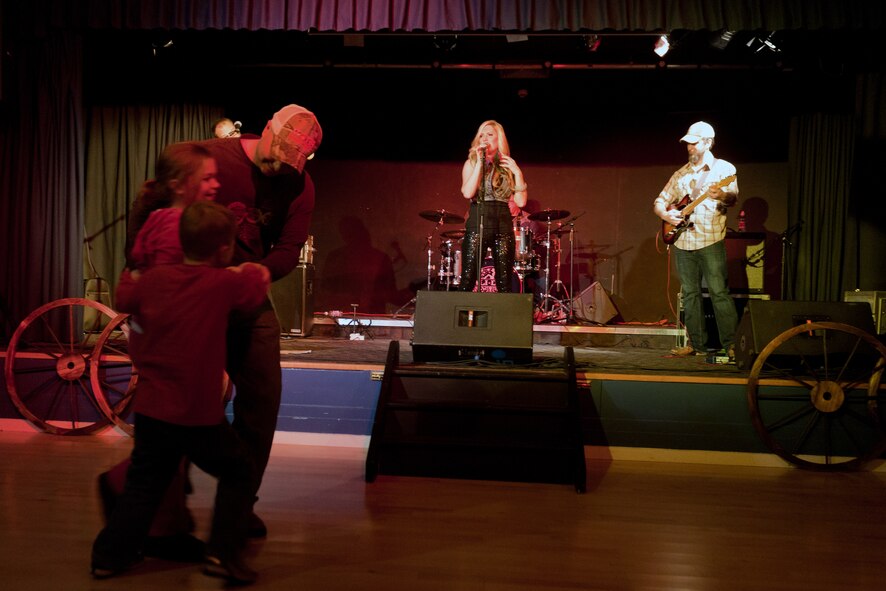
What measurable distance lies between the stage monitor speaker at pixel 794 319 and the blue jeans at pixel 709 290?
2.75 ft

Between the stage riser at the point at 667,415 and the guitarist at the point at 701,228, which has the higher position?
the guitarist at the point at 701,228

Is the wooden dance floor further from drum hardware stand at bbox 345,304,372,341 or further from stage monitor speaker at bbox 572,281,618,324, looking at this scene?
stage monitor speaker at bbox 572,281,618,324

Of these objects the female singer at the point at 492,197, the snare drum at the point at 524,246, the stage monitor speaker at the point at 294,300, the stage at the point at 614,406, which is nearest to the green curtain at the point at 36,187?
the stage at the point at 614,406

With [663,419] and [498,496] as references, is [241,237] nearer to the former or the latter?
[498,496]

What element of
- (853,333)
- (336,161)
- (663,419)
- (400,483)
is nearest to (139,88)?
(336,161)

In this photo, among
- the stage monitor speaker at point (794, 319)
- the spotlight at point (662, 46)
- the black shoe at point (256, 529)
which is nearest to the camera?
Result: the black shoe at point (256, 529)

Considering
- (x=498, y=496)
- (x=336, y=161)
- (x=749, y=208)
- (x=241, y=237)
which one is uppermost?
(x=336, y=161)

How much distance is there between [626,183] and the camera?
9.17m

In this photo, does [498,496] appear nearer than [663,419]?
Yes

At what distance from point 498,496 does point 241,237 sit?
1.90 m

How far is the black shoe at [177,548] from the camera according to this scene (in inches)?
105

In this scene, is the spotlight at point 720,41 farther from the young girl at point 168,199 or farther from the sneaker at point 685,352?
the young girl at point 168,199

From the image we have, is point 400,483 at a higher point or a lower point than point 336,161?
lower

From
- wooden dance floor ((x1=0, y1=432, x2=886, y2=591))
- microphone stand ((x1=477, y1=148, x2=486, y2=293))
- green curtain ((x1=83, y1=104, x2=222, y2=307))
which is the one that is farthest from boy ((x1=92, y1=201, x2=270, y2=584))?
green curtain ((x1=83, y1=104, x2=222, y2=307))
